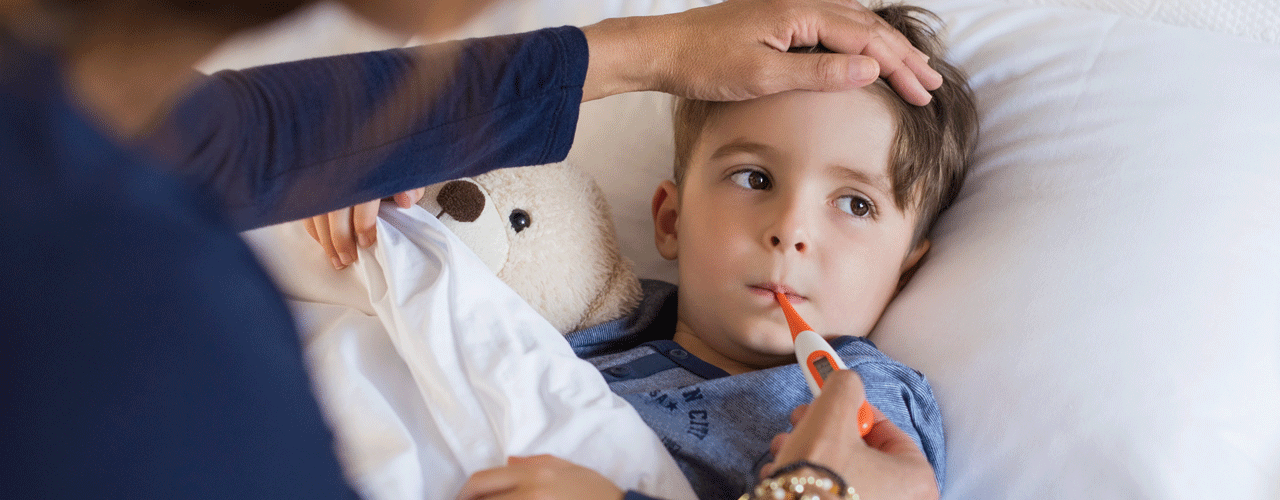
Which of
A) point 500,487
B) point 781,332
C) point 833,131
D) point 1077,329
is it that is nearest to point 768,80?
point 833,131

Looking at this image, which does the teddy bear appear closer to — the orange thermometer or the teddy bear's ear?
the teddy bear's ear

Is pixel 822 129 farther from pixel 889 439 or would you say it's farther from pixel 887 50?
pixel 889 439

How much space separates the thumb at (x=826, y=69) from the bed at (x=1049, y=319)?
24 centimetres

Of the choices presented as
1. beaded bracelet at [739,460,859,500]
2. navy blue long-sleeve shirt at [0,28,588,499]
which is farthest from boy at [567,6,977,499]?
navy blue long-sleeve shirt at [0,28,588,499]

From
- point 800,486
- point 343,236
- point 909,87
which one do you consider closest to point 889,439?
point 800,486

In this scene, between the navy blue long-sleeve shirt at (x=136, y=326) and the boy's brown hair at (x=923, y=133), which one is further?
the boy's brown hair at (x=923, y=133)

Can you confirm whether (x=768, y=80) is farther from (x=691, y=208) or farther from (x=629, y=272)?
(x=629, y=272)

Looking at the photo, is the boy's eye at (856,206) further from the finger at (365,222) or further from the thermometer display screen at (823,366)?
the finger at (365,222)

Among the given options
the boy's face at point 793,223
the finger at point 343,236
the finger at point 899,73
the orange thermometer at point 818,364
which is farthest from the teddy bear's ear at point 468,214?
→ the finger at point 899,73

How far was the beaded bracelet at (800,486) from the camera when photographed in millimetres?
561

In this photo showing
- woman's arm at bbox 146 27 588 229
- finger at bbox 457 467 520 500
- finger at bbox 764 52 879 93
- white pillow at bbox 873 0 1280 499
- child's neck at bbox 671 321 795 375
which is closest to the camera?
woman's arm at bbox 146 27 588 229

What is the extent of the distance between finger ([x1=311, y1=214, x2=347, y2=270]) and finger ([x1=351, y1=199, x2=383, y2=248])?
0.09 ft

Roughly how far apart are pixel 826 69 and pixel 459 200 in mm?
398

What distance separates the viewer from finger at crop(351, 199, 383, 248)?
792 mm
